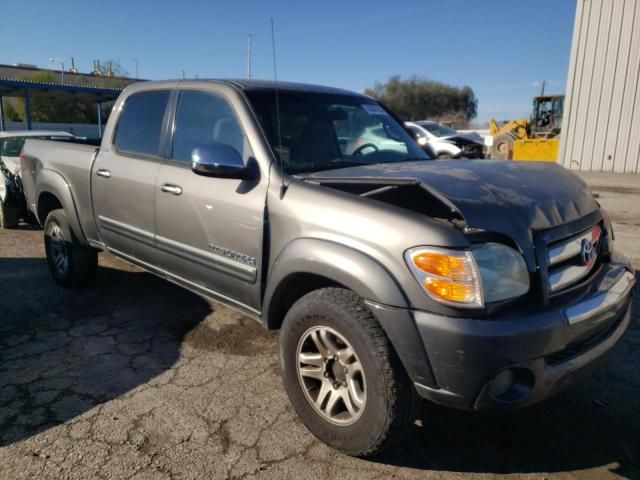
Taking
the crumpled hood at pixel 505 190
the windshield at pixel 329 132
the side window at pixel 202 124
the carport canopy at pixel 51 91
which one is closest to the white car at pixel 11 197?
the side window at pixel 202 124

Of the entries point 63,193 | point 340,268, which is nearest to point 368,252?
point 340,268

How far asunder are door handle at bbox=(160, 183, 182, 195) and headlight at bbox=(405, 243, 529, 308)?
70.9 inches

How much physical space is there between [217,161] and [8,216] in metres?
6.36

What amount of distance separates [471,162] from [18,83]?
18.5 m

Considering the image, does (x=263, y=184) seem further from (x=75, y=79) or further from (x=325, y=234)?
(x=75, y=79)

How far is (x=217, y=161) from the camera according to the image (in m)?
2.81

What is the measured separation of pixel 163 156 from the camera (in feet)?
11.9

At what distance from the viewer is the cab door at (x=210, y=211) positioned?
9.50 ft

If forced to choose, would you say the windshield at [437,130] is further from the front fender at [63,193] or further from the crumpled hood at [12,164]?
the front fender at [63,193]

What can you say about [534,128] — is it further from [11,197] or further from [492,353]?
[492,353]

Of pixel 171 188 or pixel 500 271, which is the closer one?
pixel 500 271

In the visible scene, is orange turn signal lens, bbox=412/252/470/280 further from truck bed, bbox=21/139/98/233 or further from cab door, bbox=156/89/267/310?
truck bed, bbox=21/139/98/233

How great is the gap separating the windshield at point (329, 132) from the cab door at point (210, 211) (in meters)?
0.22

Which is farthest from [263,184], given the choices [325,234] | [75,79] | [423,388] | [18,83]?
[75,79]
